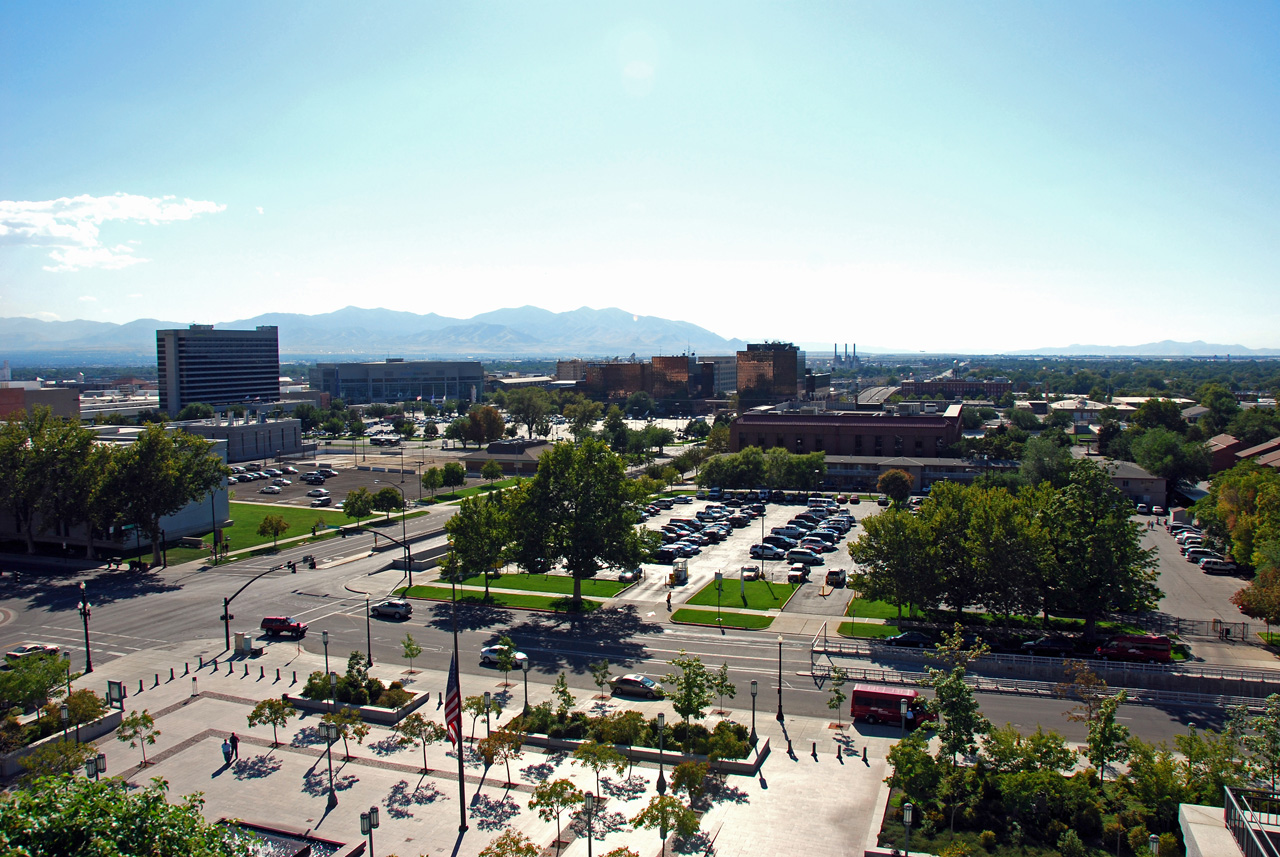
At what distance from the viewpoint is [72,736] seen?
106 feet

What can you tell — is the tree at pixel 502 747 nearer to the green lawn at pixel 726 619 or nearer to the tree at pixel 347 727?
the tree at pixel 347 727

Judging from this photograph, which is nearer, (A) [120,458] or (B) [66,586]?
(B) [66,586]

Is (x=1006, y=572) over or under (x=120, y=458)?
under

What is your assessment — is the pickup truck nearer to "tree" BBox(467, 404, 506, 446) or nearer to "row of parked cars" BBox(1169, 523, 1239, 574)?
"row of parked cars" BBox(1169, 523, 1239, 574)

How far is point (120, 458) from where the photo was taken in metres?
63.8

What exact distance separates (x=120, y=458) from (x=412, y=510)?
99.4 feet

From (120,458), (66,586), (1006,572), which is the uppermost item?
(120,458)

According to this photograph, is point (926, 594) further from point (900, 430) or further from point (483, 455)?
point (483, 455)

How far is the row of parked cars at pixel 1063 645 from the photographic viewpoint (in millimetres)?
40500

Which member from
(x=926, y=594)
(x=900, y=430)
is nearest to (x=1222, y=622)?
(x=926, y=594)

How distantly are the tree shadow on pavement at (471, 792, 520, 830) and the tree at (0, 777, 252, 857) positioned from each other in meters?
12.1

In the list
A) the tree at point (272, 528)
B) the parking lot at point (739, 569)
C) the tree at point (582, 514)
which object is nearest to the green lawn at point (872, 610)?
the parking lot at point (739, 569)

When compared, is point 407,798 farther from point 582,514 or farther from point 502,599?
point 502,599

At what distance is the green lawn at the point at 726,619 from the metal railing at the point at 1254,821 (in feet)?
91.3
